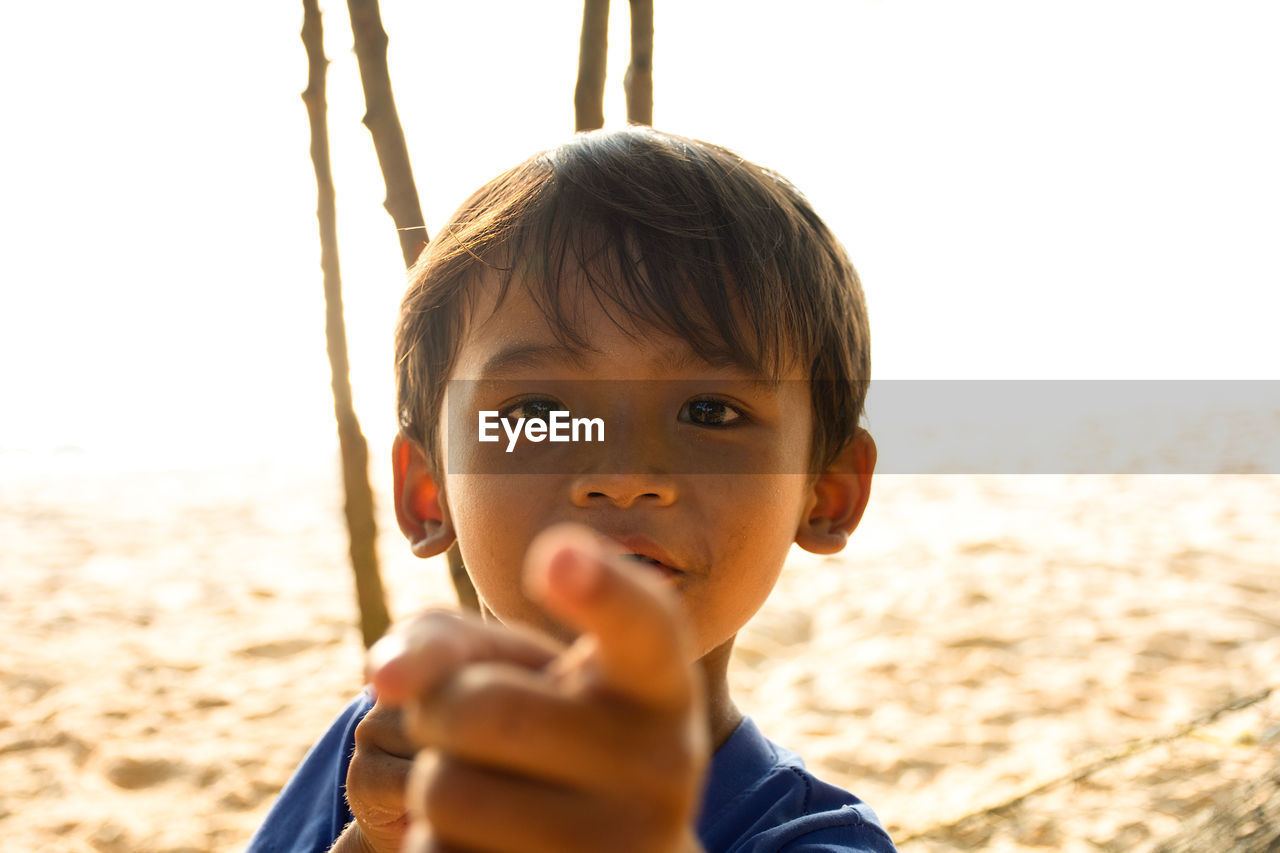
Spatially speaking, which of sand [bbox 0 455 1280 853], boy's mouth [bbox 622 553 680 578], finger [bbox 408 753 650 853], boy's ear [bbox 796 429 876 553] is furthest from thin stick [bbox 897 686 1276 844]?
finger [bbox 408 753 650 853]

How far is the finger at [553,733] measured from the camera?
15.4 inches

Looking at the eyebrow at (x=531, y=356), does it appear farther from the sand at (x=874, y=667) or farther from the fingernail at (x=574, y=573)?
the sand at (x=874, y=667)

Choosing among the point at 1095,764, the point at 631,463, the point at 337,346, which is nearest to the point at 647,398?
the point at 631,463

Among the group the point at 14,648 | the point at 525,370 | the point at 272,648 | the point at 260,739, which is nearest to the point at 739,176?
the point at 525,370

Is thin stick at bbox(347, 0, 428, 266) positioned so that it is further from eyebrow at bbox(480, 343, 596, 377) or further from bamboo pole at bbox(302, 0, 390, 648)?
eyebrow at bbox(480, 343, 596, 377)

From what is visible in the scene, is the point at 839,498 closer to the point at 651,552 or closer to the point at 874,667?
the point at 651,552

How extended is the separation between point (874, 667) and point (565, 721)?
113 inches

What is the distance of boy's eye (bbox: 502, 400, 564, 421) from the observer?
102 centimetres

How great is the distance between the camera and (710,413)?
3.39 feet

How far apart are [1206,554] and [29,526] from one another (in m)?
5.75

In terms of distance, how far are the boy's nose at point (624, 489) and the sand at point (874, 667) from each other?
1.24 metres

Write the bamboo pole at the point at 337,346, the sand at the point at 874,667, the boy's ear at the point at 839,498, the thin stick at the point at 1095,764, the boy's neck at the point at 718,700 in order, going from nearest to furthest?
the boy's neck at the point at 718,700
the boy's ear at the point at 839,498
the bamboo pole at the point at 337,346
the thin stick at the point at 1095,764
the sand at the point at 874,667

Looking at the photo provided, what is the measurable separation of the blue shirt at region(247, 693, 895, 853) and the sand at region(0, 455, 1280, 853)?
96 cm

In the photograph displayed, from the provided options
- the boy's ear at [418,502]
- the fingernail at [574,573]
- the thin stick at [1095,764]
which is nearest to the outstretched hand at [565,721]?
the fingernail at [574,573]
